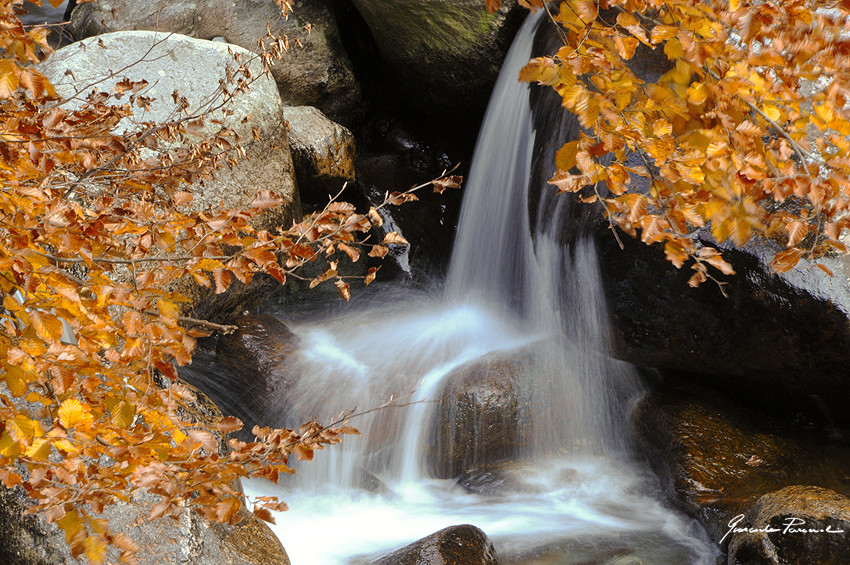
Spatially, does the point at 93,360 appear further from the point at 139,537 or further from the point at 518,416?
the point at 518,416

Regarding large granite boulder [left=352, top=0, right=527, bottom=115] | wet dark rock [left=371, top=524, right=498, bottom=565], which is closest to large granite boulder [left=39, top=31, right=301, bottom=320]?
large granite boulder [left=352, top=0, right=527, bottom=115]

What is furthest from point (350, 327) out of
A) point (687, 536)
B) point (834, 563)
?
point (834, 563)

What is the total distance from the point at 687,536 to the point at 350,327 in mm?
3817

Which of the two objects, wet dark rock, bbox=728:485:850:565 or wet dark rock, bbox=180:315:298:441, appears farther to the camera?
wet dark rock, bbox=180:315:298:441

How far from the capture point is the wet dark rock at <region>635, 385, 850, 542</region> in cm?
455

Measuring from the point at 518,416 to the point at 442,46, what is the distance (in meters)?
4.72

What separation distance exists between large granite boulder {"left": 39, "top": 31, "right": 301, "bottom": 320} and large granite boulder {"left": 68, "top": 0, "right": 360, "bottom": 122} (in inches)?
78.1

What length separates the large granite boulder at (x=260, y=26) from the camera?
8.64m

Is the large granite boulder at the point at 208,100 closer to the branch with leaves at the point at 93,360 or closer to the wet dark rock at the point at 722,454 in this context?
the branch with leaves at the point at 93,360

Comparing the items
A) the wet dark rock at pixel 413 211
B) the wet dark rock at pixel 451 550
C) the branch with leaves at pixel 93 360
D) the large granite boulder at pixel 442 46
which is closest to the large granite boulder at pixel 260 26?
the large granite boulder at pixel 442 46

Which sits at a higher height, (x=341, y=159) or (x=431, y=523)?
(x=341, y=159)

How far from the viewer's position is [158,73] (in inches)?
243

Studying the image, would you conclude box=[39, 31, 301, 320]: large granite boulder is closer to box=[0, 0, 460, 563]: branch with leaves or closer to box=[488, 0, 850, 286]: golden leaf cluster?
box=[0, 0, 460, 563]: branch with leaves

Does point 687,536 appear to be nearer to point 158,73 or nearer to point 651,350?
point 651,350
